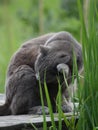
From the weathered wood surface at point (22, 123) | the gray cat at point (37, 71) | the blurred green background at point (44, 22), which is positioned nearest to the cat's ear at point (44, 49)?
the gray cat at point (37, 71)

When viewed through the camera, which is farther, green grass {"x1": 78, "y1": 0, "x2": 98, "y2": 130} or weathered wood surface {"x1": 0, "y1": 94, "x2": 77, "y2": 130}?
weathered wood surface {"x1": 0, "y1": 94, "x2": 77, "y2": 130}

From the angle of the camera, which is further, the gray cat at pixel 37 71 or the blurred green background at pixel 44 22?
the blurred green background at pixel 44 22

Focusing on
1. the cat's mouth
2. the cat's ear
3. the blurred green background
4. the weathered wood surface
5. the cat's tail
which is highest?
the cat's ear

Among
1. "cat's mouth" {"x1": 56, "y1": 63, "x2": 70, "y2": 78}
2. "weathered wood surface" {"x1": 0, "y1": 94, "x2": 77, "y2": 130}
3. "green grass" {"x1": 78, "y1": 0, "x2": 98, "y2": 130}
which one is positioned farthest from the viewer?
"cat's mouth" {"x1": 56, "y1": 63, "x2": 70, "y2": 78}

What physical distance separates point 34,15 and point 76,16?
1.14 metres

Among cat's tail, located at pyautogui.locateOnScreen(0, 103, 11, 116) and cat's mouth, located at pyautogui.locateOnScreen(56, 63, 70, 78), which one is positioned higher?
cat's mouth, located at pyautogui.locateOnScreen(56, 63, 70, 78)

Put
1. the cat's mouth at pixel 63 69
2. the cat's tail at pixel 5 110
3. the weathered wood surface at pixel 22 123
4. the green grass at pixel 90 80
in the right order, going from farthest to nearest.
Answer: the cat's tail at pixel 5 110 < the cat's mouth at pixel 63 69 < the weathered wood surface at pixel 22 123 < the green grass at pixel 90 80

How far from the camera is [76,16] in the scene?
1598 centimetres

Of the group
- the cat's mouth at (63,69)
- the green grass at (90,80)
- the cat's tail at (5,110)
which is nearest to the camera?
the green grass at (90,80)

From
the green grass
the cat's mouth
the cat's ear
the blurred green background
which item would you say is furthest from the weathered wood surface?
the blurred green background

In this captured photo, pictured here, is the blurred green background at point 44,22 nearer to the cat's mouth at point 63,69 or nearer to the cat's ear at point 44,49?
the cat's ear at point 44,49

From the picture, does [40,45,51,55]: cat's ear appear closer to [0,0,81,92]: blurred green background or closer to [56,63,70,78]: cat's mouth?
[56,63,70,78]: cat's mouth

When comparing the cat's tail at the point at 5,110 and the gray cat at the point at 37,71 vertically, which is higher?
the gray cat at the point at 37,71

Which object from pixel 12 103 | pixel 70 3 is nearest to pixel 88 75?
pixel 12 103
